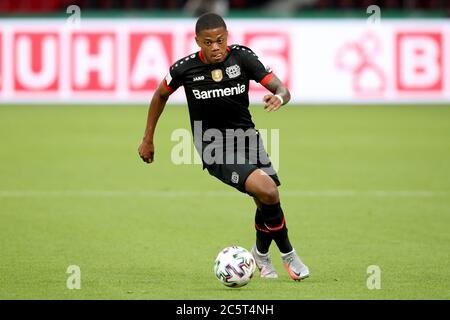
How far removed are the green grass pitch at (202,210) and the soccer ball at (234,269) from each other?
9 centimetres

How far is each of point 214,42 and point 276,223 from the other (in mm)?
1473

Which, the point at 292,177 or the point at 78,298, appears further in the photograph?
the point at 292,177

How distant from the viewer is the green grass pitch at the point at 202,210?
8148 mm

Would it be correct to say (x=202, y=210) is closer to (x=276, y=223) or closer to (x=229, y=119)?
(x=229, y=119)

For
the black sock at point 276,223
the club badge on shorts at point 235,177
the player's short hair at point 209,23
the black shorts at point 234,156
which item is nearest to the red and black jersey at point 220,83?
the black shorts at point 234,156

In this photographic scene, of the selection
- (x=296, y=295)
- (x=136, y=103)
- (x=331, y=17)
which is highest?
(x=331, y=17)

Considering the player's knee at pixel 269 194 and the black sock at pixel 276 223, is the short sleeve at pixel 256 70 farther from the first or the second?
the black sock at pixel 276 223

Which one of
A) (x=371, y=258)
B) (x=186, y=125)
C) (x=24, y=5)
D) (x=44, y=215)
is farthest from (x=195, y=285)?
(x=24, y=5)

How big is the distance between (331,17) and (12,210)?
486 inches

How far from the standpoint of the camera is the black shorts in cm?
827

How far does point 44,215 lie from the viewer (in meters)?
11.6

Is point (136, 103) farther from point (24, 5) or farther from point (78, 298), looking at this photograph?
point (78, 298)
